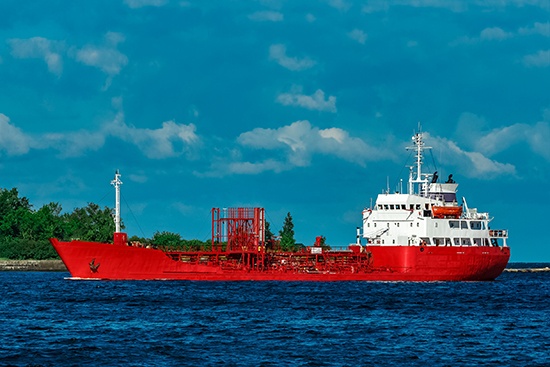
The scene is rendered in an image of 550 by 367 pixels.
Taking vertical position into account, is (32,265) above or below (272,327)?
above

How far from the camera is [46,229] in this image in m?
143

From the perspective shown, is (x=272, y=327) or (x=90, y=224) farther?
(x=90, y=224)

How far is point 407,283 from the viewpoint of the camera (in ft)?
257

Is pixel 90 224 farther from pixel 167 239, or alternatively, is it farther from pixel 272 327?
pixel 272 327

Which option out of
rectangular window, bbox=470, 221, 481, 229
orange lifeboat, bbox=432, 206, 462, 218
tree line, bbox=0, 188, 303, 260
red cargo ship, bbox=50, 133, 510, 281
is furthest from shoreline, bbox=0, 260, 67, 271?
rectangular window, bbox=470, 221, 481, 229

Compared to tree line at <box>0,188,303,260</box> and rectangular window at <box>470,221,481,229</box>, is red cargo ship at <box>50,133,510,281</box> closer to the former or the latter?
rectangular window at <box>470,221,481,229</box>

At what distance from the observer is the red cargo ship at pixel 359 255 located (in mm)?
76438

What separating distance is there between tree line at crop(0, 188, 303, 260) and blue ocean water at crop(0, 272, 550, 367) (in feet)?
209

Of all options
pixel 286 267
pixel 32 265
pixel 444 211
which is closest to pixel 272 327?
pixel 286 267

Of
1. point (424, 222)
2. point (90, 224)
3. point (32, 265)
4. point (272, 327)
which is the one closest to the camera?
point (272, 327)

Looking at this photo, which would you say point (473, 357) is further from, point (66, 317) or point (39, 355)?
point (66, 317)

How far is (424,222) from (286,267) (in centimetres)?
1197

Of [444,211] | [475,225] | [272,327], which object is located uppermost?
[444,211]

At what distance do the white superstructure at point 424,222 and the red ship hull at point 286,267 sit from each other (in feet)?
5.01
